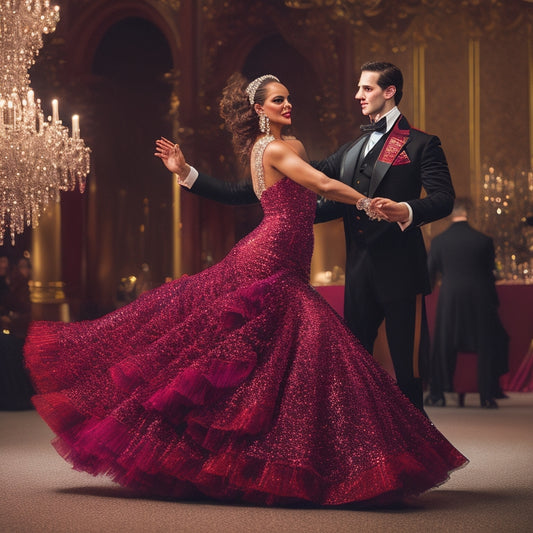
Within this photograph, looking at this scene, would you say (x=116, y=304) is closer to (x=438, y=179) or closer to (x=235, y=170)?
(x=235, y=170)

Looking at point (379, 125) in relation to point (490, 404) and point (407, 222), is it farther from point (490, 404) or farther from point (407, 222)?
point (490, 404)

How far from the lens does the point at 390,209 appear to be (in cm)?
328

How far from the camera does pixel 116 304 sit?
31.9ft

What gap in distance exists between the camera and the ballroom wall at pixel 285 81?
358 inches

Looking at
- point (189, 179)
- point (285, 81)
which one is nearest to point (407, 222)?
point (189, 179)

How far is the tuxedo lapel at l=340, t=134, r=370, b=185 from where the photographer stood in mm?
3631

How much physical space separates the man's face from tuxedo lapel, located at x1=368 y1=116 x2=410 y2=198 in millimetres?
103

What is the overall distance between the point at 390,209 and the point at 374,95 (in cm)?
50

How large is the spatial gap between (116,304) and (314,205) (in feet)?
20.5

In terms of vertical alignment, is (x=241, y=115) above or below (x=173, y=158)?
above

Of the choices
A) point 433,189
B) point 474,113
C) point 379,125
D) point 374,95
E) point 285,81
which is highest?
point 285,81

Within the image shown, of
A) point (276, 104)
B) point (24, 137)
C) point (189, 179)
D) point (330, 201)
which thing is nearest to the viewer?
point (276, 104)

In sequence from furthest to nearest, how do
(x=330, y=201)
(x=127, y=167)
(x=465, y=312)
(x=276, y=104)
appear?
(x=127, y=167) → (x=465, y=312) → (x=330, y=201) → (x=276, y=104)

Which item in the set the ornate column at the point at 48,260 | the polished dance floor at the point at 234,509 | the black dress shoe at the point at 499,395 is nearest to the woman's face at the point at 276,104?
the polished dance floor at the point at 234,509
